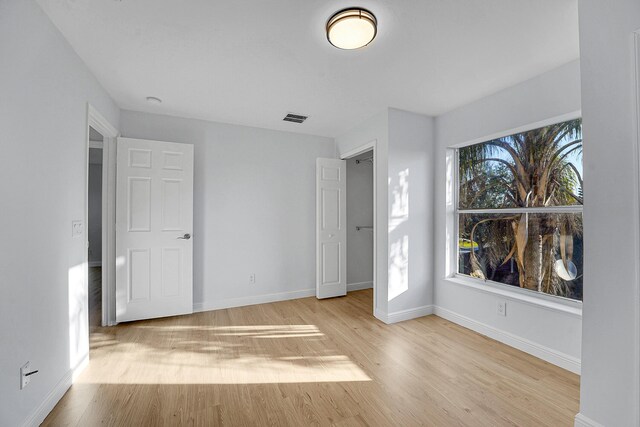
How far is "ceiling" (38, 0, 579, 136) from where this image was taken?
5.51 ft

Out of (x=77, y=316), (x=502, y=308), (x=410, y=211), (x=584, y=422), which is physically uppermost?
(x=410, y=211)

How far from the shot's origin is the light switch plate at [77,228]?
2.11 meters

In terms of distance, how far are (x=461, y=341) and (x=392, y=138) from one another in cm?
226

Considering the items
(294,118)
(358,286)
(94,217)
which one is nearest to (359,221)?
(358,286)

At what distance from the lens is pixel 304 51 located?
2.12 meters

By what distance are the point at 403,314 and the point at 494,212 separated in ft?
5.00

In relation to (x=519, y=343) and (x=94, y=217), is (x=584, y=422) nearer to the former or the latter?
(x=519, y=343)

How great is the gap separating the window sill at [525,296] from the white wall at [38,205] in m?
3.59

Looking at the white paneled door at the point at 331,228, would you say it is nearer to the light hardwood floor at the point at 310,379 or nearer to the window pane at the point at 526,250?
the light hardwood floor at the point at 310,379

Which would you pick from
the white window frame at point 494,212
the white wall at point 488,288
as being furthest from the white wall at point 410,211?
the white window frame at point 494,212

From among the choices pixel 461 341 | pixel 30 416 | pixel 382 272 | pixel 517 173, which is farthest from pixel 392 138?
pixel 30 416

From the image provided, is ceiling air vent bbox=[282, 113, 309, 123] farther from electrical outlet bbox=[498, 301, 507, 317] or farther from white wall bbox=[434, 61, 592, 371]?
electrical outlet bbox=[498, 301, 507, 317]

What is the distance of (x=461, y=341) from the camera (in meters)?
2.75

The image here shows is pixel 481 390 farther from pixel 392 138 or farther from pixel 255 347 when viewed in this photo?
pixel 392 138
